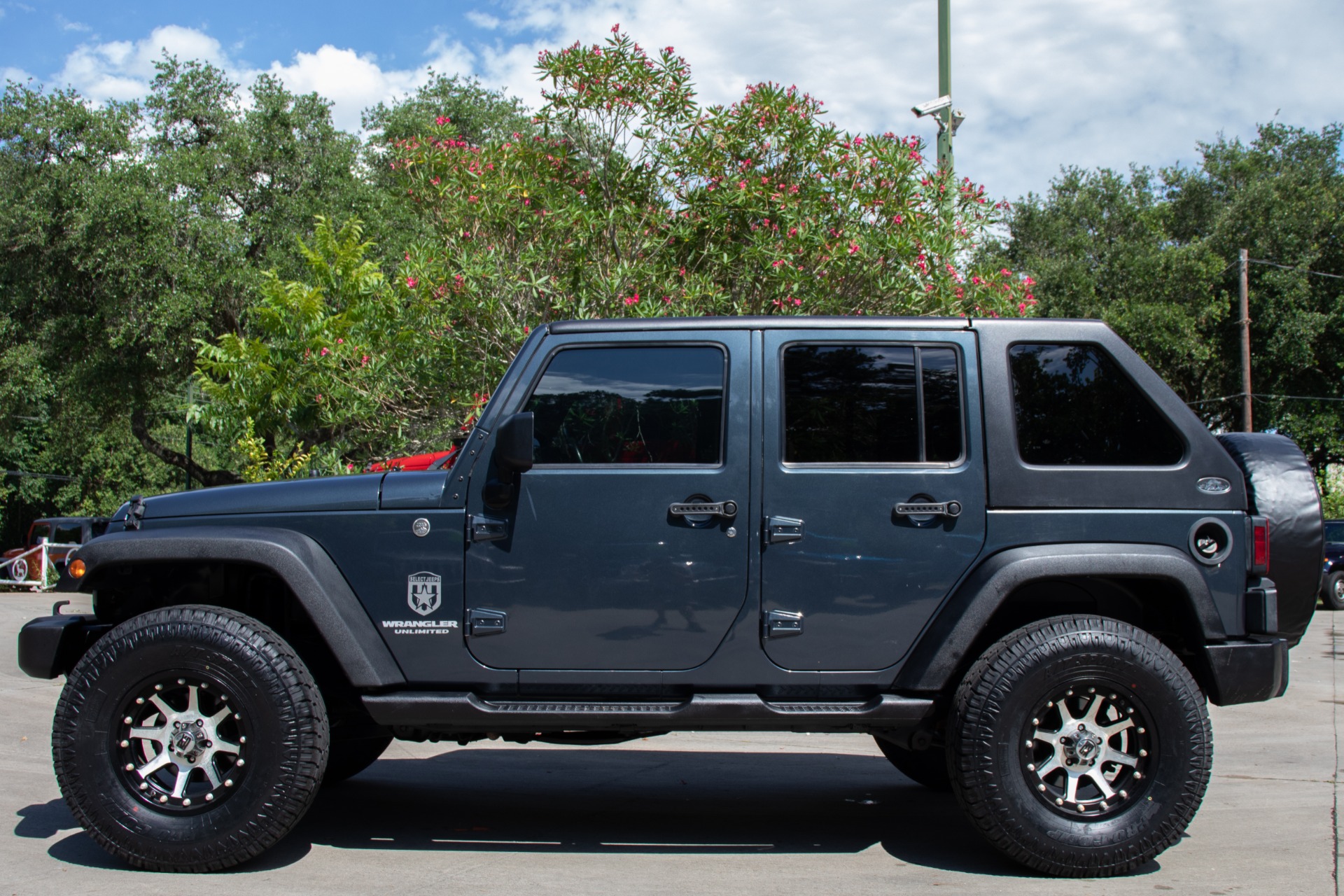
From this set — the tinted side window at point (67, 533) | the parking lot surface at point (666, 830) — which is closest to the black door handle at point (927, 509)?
the parking lot surface at point (666, 830)

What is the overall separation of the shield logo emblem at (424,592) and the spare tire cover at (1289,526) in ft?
10.5

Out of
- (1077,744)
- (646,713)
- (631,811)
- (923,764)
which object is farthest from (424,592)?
(923,764)

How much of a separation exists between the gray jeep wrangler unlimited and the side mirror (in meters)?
0.01

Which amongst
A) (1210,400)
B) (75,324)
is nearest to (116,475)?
(75,324)

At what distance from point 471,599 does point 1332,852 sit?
12.2 ft

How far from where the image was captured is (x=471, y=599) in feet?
13.6

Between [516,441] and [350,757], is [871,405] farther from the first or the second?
[350,757]

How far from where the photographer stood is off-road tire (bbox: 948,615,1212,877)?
13.3 feet

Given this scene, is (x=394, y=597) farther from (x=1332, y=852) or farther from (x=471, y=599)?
(x=1332, y=852)

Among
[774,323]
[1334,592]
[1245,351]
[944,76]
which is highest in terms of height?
[944,76]

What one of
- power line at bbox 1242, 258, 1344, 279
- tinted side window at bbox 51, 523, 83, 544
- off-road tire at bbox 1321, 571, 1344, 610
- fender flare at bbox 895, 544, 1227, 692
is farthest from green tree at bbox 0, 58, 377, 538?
power line at bbox 1242, 258, 1344, 279

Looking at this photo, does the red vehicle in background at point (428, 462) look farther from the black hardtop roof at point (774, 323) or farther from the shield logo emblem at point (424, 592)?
the black hardtop roof at point (774, 323)

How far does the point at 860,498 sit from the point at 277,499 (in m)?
2.30

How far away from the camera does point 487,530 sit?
4172 mm
